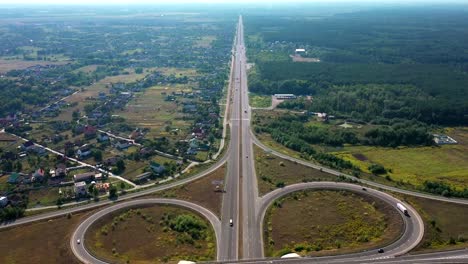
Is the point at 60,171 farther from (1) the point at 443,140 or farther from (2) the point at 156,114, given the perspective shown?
(1) the point at 443,140

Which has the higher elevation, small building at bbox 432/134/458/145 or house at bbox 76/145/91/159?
small building at bbox 432/134/458/145

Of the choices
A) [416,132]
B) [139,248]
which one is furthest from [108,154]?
[416,132]

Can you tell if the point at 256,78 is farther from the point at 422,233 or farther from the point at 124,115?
the point at 422,233

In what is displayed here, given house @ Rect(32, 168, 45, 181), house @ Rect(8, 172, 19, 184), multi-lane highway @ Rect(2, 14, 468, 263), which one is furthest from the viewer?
house @ Rect(32, 168, 45, 181)

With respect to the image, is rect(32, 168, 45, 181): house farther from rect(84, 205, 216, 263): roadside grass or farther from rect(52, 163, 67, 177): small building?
rect(84, 205, 216, 263): roadside grass

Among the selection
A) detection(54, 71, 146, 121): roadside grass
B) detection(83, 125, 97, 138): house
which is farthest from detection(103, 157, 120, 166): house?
detection(54, 71, 146, 121): roadside grass

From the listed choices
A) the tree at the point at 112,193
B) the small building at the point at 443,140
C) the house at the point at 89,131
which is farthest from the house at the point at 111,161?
the small building at the point at 443,140
